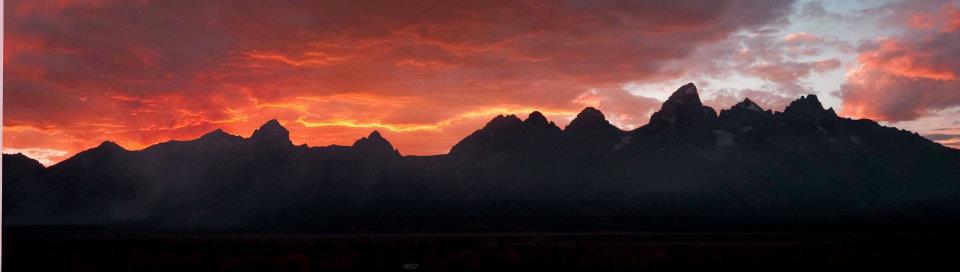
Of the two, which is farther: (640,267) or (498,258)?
(498,258)

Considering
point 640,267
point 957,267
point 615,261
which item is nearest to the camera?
point 957,267

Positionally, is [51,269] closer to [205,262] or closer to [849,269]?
[205,262]

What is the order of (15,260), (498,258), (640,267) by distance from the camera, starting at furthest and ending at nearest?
1. (15,260)
2. (498,258)
3. (640,267)

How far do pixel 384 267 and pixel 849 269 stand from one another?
34.8 m

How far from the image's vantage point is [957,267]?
4909cm

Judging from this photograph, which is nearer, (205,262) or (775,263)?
(775,263)

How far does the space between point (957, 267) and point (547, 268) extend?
28160 mm

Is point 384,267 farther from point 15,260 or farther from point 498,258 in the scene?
point 15,260

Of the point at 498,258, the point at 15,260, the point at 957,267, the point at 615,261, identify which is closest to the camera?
the point at 957,267

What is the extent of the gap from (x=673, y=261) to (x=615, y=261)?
15.2ft

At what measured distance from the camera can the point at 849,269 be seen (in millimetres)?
50469

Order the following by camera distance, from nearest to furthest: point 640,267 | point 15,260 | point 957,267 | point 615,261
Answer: point 957,267 → point 640,267 → point 615,261 → point 15,260

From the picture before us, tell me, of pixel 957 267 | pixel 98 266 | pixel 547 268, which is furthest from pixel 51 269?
pixel 957 267

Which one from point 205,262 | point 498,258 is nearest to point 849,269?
point 498,258
